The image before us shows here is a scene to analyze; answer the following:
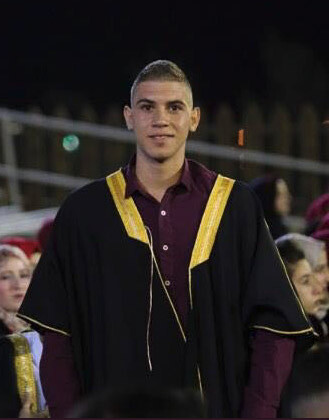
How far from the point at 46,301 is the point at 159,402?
1.88 m

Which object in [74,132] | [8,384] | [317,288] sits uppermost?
[74,132]

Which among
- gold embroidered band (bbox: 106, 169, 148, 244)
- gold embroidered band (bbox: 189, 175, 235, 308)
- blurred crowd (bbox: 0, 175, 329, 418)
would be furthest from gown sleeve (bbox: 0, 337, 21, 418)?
gold embroidered band (bbox: 189, 175, 235, 308)

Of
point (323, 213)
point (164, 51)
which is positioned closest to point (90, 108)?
point (164, 51)

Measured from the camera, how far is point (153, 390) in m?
3.79

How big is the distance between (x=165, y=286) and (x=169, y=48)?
13123mm

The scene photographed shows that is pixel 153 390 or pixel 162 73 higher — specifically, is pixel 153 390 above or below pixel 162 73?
below

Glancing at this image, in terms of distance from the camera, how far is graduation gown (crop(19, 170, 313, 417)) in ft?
18.1

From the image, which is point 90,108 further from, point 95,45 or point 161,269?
point 161,269

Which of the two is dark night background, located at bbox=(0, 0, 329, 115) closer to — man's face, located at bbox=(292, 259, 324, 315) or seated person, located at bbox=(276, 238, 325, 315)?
seated person, located at bbox=(276, 238, 325, 315)

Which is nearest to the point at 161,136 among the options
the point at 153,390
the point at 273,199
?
the point at 153,390

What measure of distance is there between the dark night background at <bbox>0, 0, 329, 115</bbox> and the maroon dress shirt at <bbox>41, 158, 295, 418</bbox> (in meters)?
12.3

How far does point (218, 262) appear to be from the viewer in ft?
18.1

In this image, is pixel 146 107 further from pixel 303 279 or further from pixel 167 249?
pixel 303 279

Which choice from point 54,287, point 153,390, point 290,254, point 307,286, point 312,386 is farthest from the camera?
point 290,254
